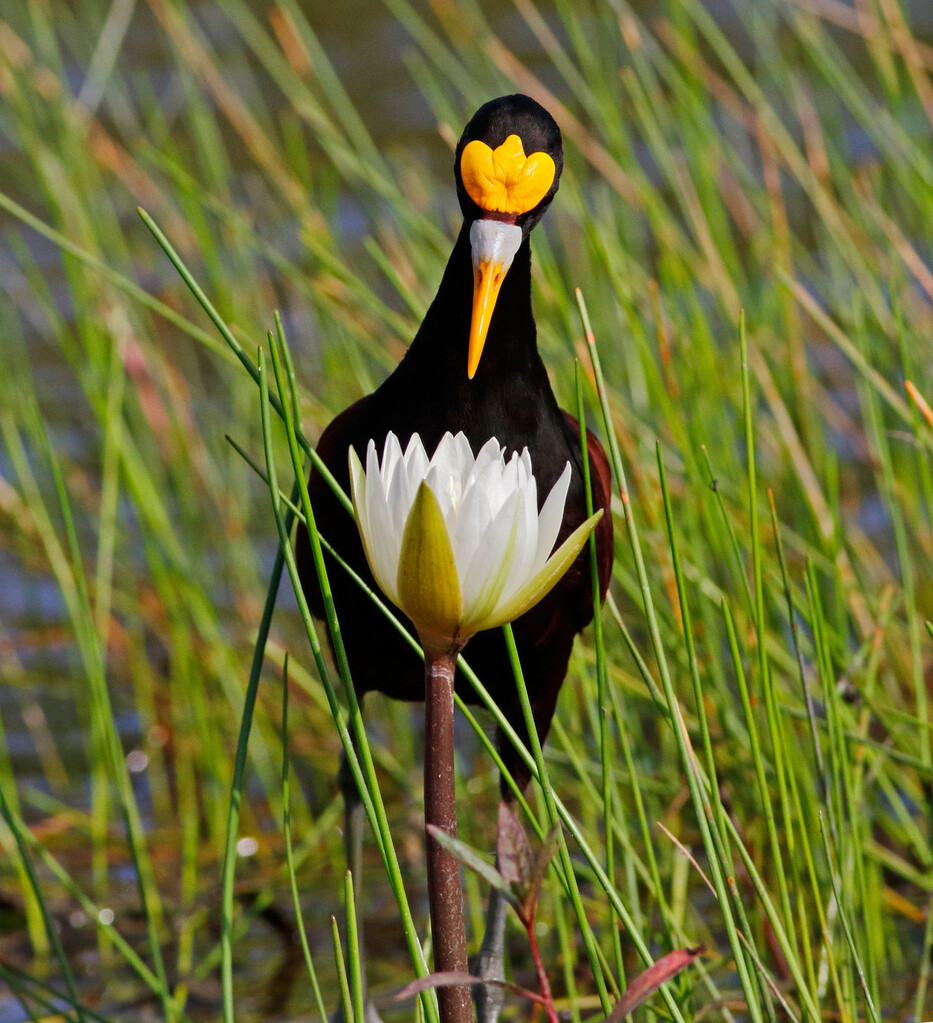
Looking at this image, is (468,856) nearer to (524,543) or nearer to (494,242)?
(524,543)

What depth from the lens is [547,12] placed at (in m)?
6.29

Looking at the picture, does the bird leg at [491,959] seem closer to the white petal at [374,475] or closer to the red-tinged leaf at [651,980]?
the red-tinged leaf at [651,980]

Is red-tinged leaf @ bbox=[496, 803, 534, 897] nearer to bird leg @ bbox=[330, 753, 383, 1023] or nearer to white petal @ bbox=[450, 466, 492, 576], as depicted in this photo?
white petal @ bbox=[450, 466, 492, 576]

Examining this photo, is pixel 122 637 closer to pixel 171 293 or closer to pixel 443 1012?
pixel 171 293

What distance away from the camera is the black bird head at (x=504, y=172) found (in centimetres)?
139

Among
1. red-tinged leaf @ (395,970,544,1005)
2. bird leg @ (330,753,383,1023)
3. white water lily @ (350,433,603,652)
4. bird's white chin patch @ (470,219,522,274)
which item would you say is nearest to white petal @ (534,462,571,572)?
white water lily @ (350,433,603,652)

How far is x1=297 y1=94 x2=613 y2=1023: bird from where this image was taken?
1.46 metres

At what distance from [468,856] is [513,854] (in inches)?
2.3

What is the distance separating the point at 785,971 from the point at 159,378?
1.84m

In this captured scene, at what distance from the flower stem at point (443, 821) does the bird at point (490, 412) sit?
384 millimetres

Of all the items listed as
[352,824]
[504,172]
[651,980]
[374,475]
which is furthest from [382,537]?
[352,824]

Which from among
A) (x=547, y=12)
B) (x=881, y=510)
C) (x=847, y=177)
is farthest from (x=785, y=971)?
(x=547, y=12)

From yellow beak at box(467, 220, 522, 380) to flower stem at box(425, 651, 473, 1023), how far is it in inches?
15.8

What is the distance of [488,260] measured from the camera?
1.36 m
